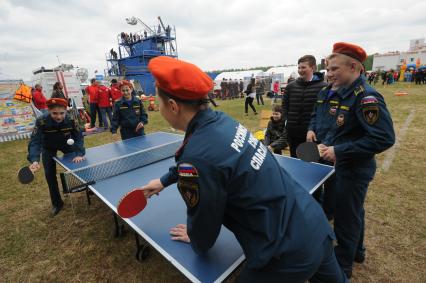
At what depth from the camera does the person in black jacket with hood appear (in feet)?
12.4

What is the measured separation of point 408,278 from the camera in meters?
2.64

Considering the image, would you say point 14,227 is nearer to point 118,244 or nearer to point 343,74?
point 118,244

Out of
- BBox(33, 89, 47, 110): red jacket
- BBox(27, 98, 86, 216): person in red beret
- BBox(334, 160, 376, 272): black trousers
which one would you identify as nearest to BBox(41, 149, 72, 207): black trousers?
BBox(27, 98, 86, 216): person in red beret

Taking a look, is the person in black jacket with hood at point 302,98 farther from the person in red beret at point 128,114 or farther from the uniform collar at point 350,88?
the person in red beret at point 128,114

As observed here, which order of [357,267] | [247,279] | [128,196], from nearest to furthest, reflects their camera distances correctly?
[247,279]
[128,196]
[357,267]

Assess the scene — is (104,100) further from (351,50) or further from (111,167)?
(351,50)

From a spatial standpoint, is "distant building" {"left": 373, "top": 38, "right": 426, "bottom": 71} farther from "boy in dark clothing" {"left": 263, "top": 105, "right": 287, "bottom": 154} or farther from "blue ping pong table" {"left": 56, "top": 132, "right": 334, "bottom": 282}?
"blue ping pong table" {"left": 56, "top": 132, "right": 334, "bottom": 282}

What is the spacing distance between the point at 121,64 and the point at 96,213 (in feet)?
104

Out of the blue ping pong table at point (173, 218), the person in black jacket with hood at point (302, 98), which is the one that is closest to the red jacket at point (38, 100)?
the blue ping pong table at point (173, 218)

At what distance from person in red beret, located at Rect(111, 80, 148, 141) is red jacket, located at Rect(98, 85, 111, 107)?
18.6 feet

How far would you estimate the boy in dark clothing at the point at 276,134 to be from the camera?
4.88 m

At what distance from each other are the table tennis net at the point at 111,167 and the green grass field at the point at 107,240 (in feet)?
3.23

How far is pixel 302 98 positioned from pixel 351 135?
1773 mm

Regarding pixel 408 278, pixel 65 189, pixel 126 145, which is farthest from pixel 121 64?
pixel 408 278
